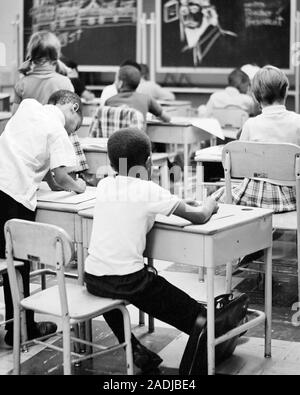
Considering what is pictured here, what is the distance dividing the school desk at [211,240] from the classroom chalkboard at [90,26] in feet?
23.0

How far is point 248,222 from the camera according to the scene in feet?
11.1

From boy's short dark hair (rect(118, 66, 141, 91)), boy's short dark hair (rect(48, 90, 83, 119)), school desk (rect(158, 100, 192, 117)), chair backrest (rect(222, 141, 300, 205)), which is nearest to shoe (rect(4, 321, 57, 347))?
boy's short dark hair (rect(48, 90, 83, 119))

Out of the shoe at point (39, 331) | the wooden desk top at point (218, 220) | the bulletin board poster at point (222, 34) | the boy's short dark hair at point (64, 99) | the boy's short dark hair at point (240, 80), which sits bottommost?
the shoe at point (39, 331)

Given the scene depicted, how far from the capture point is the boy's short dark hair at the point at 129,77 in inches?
259

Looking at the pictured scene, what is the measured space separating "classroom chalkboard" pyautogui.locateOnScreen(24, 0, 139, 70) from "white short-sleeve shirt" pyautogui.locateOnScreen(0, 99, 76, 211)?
6.64 meters

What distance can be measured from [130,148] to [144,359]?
90 centimetres

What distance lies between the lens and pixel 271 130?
14.5ft

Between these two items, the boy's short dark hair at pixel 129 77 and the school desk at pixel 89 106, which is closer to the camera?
the boy's short dark hair at pixel 129 77

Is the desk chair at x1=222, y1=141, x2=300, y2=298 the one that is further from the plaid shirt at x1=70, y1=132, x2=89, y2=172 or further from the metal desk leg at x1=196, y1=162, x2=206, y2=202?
the plaid shirt at x1=70, y1=132, x2=89, y2=172

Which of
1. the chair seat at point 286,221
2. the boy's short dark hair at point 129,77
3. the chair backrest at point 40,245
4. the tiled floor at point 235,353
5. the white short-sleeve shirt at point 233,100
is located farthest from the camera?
the white short-sleeve shirt at point 233,100

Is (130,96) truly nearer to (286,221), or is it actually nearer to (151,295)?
(286,221)

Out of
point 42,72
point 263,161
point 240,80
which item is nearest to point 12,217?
point 263,161

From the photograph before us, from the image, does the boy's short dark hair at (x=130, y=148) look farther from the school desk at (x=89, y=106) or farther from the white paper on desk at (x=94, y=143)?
the school desk at (x=89, y=106)

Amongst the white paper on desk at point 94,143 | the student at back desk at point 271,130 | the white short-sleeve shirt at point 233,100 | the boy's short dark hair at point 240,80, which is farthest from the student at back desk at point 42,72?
the boy's short dark hair at point 240,80
